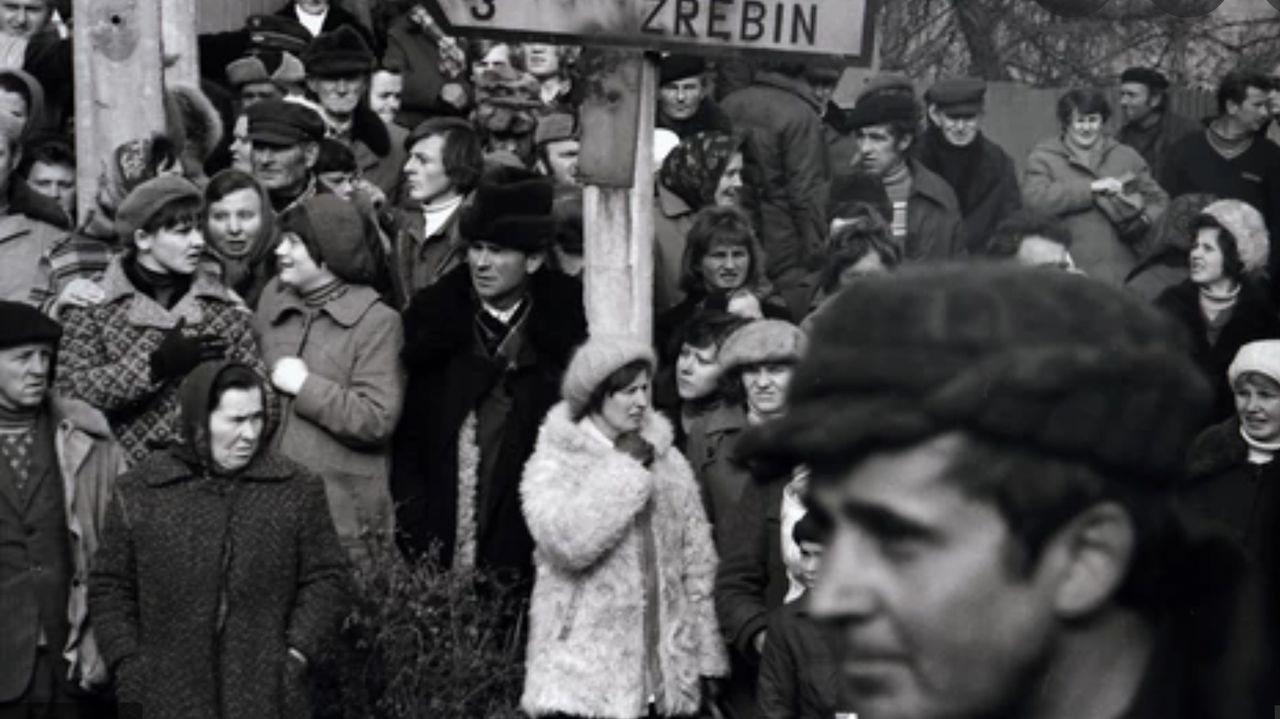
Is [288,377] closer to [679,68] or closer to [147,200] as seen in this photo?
[147,200]

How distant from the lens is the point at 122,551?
809 centimetres

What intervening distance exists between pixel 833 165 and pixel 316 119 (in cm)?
214

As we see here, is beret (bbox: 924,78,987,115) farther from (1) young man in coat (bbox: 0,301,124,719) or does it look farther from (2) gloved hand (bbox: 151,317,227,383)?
(1) young man in coat (bbox: 0,301,124,719)

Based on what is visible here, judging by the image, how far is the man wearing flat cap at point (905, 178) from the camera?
966cm

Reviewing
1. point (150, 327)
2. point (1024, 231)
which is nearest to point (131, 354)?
point (150, 327)

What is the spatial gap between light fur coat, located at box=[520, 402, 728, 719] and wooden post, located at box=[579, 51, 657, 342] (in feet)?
1.65

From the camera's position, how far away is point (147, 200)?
8781mm

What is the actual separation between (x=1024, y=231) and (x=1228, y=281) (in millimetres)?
1002

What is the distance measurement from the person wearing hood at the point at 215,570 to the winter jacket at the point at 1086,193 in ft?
10.3

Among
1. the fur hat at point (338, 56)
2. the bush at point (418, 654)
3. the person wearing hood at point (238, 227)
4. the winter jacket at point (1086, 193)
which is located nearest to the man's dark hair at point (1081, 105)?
the winter jacket at point (1086, 193)

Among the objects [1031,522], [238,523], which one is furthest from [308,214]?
[1031,522]

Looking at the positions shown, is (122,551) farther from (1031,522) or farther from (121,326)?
(1031,522)

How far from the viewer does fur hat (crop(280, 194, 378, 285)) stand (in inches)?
351

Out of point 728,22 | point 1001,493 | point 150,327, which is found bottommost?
point 150,327
